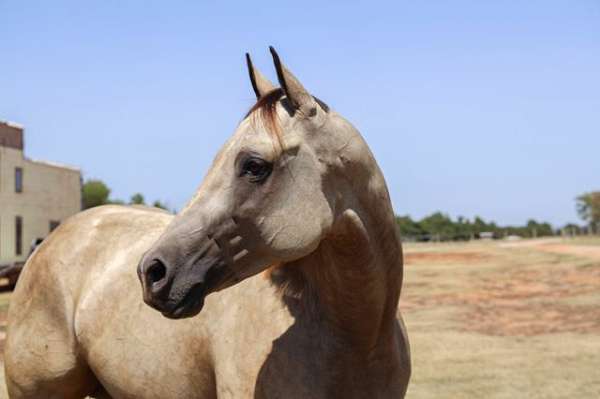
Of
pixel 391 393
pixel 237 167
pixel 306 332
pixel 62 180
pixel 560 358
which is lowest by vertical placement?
pixel 560 358

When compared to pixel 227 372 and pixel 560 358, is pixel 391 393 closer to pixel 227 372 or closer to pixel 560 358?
pixel 227 372

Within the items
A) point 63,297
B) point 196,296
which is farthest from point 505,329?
point 196,296

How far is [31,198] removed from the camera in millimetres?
26562

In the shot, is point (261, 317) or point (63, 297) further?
point (63, 297)

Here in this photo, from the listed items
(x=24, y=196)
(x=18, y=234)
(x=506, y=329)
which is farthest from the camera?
(x=24, y=196)

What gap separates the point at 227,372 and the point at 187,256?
2.21ft

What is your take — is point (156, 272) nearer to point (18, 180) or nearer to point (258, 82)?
point (258, 82)

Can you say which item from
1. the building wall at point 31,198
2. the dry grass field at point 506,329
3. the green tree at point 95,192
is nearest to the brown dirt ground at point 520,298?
the dry grass field at point 506,329

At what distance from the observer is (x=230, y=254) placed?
223cm

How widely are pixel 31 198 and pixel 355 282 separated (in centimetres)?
2645

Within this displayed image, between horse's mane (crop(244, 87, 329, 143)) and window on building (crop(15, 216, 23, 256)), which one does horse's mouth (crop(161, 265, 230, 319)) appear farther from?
window on building (crop(15, 216, 23, 256))

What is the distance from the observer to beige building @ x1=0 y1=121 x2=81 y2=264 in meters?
24.8

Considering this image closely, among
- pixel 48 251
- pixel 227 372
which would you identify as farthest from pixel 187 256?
pixel 48 251

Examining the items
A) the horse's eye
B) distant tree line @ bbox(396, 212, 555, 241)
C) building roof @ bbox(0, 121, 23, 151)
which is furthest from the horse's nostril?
distant tree line @ bbox(396, 212, 555, 241)
